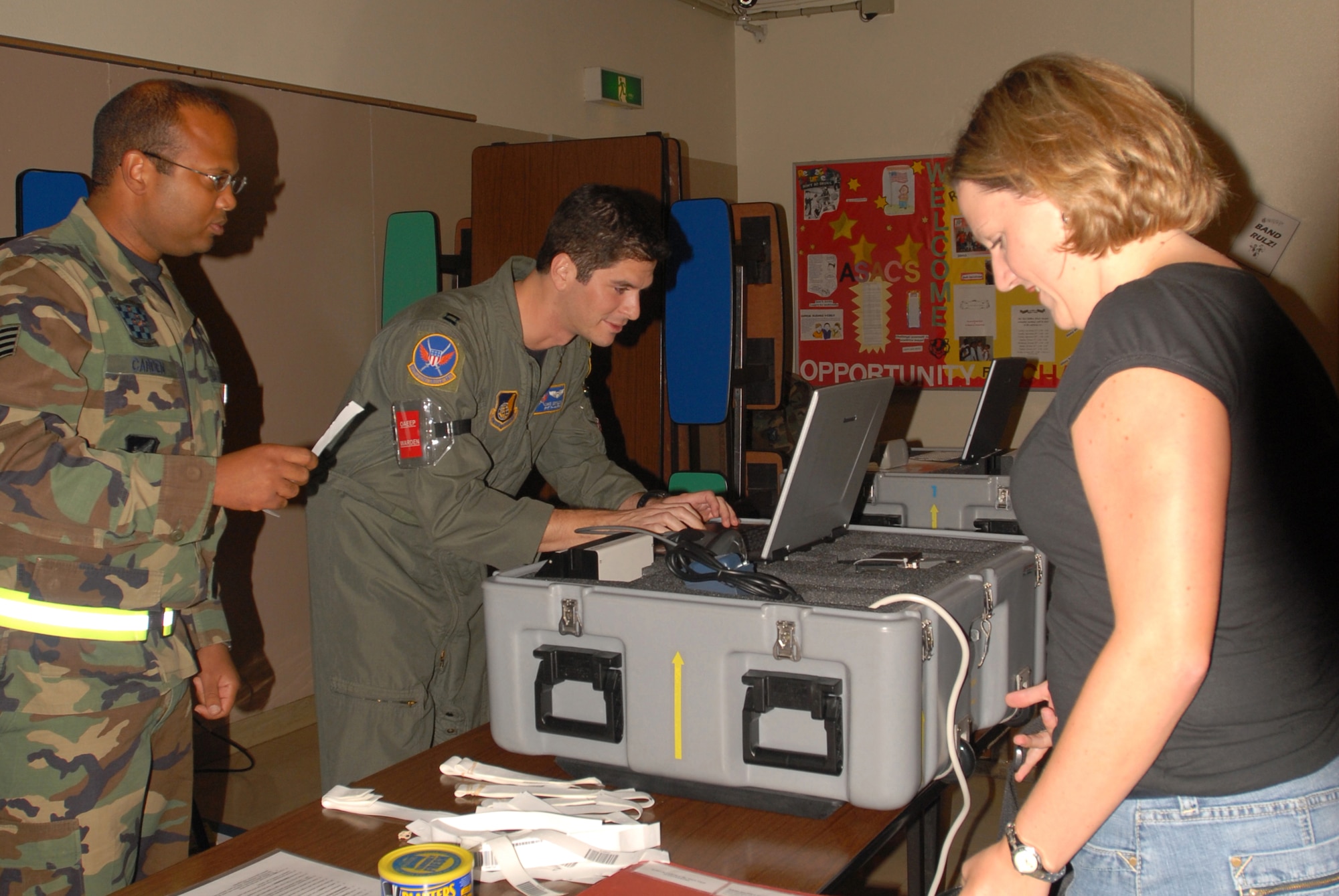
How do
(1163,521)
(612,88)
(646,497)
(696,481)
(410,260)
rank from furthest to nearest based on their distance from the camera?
(612,88)
(410,260)
(696,481)
(646,497)
(1163,521)

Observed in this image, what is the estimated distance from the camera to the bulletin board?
4.95 metres

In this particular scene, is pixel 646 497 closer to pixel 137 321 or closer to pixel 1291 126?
pixel 137 321

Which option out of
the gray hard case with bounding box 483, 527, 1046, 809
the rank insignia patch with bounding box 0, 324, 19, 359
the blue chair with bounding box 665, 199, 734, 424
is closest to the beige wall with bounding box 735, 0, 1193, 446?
the blue chair with bounding box 665, 199, 734, 424

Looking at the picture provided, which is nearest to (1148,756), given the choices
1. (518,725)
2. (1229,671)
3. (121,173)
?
(1229,671)

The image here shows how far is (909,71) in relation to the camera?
16.6 ft

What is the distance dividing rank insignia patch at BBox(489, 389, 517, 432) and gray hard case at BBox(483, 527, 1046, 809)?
526mm

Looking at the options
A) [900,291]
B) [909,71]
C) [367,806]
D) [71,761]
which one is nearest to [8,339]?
[71,761]

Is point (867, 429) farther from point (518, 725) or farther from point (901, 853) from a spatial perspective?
point (901, 853)

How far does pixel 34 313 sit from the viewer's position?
1.39 m

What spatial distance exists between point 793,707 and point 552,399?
1066 millimetres

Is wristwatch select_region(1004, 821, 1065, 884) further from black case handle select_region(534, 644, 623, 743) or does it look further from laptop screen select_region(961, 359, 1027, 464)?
laptop screen select_region(961, 359, 1027, 464)

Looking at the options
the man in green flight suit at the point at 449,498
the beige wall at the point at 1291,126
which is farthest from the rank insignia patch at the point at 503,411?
the beige wall at the point at 1291,126

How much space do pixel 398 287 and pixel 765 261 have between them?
1.17 metres

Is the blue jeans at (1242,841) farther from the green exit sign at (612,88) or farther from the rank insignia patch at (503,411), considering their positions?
the green exit sign at (612,88)
